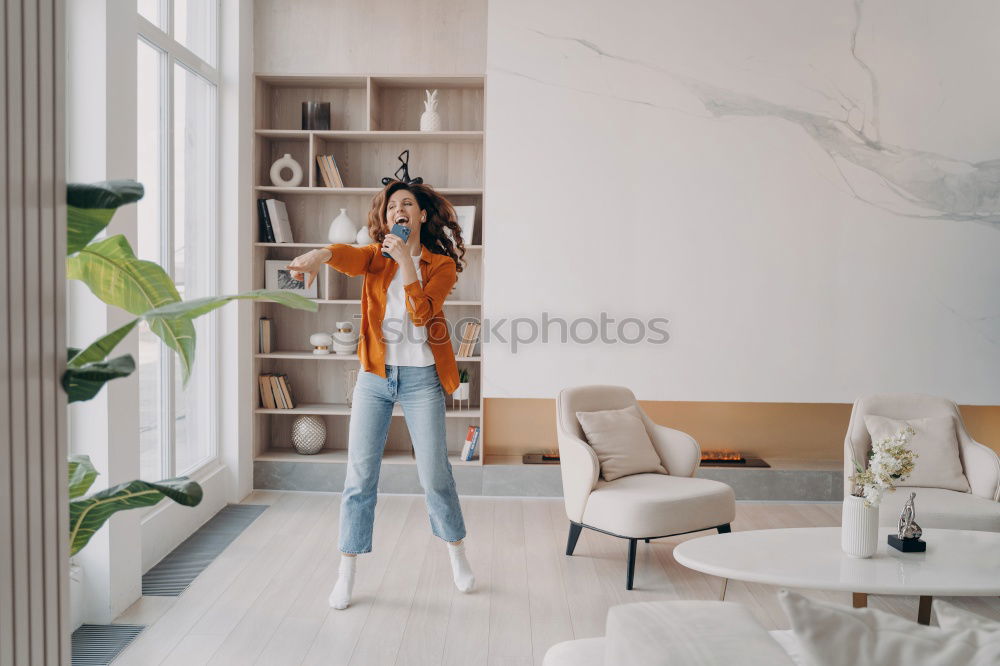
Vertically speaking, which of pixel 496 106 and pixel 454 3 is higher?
pixel 454 3

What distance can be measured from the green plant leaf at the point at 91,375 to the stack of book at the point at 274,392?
3704mm

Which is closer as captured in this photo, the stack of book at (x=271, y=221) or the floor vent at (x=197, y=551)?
the floor vent at (x=197, y=551)

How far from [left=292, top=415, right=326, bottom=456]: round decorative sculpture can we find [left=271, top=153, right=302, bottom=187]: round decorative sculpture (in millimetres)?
1397

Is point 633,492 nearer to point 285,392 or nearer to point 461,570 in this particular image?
point 461,570

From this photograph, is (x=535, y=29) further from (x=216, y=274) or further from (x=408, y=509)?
(x=408, y=509)

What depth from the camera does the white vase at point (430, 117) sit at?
4.86m

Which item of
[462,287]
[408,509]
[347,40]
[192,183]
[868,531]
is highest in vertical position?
[347,40]

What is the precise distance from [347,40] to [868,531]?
12.2 feet

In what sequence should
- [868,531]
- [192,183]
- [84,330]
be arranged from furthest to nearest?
1. [192,183]
2. [84,330]
3. [868,531]

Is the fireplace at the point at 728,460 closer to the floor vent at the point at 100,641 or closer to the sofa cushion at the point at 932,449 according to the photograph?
the sofa cushion at the point at 932,449

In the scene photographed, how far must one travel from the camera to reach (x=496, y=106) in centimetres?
468

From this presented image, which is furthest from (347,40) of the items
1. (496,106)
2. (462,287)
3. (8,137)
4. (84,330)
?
(8,137)

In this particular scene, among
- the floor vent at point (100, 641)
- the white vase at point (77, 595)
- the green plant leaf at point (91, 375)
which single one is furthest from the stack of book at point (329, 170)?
the green plant leaf at point (91, 375)

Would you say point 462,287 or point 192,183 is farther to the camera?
point 462,287
